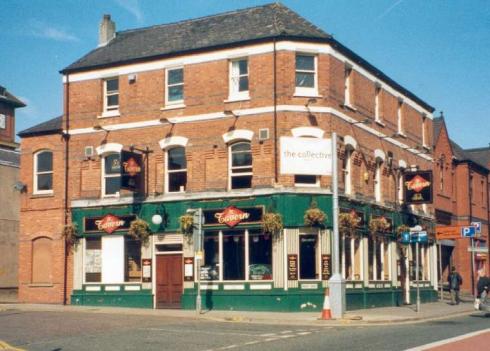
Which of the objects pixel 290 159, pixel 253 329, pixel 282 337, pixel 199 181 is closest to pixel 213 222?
pixel 199 181

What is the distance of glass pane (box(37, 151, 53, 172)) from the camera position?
34.0 meters

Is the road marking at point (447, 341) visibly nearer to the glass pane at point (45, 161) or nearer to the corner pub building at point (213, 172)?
the corner pub building at point (213, 172)

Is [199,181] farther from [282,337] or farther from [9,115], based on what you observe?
[9,115]

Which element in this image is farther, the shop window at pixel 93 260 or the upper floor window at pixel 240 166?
the shop window at pixel 93 260

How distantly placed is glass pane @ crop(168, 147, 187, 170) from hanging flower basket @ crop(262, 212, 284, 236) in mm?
4644

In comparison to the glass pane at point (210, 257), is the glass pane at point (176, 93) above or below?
above

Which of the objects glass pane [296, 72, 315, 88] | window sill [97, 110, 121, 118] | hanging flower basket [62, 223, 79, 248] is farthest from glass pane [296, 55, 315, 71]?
hanging flower basket [62, 223, 79, 248]

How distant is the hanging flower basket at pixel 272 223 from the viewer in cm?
2789

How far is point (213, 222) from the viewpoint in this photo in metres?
29.5

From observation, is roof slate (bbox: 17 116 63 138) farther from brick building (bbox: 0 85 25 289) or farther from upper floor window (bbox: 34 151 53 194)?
brick building (bbox: 0 85 25 289)

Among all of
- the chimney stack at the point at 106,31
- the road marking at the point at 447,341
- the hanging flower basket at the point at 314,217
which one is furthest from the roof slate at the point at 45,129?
the road marking at the point at 447,341

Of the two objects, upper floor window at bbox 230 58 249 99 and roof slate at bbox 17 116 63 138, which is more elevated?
upper floor window at bbox 230 58 249 99

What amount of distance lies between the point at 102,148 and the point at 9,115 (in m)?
36.0

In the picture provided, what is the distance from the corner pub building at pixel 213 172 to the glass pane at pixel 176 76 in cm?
7
